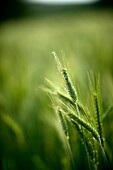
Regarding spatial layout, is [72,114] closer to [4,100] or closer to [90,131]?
[90,131]

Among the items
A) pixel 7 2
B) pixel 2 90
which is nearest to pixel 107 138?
pixel 2 90

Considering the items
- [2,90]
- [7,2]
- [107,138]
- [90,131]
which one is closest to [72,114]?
[90,131]

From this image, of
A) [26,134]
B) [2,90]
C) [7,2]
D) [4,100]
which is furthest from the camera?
[7,2]

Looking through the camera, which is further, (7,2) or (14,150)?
(7,2)

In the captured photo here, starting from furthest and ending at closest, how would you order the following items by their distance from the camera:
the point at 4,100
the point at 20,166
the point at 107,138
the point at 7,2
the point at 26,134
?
the point at 7,2
the point at 4,100
the point at 26,134
the point at 20,166
the point at 107,138

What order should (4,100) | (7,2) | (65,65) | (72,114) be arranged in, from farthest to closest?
1. (7,2)
2. (4,100)
3. (65,65)
4. (72,114)

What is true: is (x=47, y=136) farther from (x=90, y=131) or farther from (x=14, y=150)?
(x=90, y=131)

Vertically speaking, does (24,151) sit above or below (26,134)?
below

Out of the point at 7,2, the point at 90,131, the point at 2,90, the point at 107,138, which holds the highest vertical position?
the point at 7,2

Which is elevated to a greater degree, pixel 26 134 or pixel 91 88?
pixel 26 134
